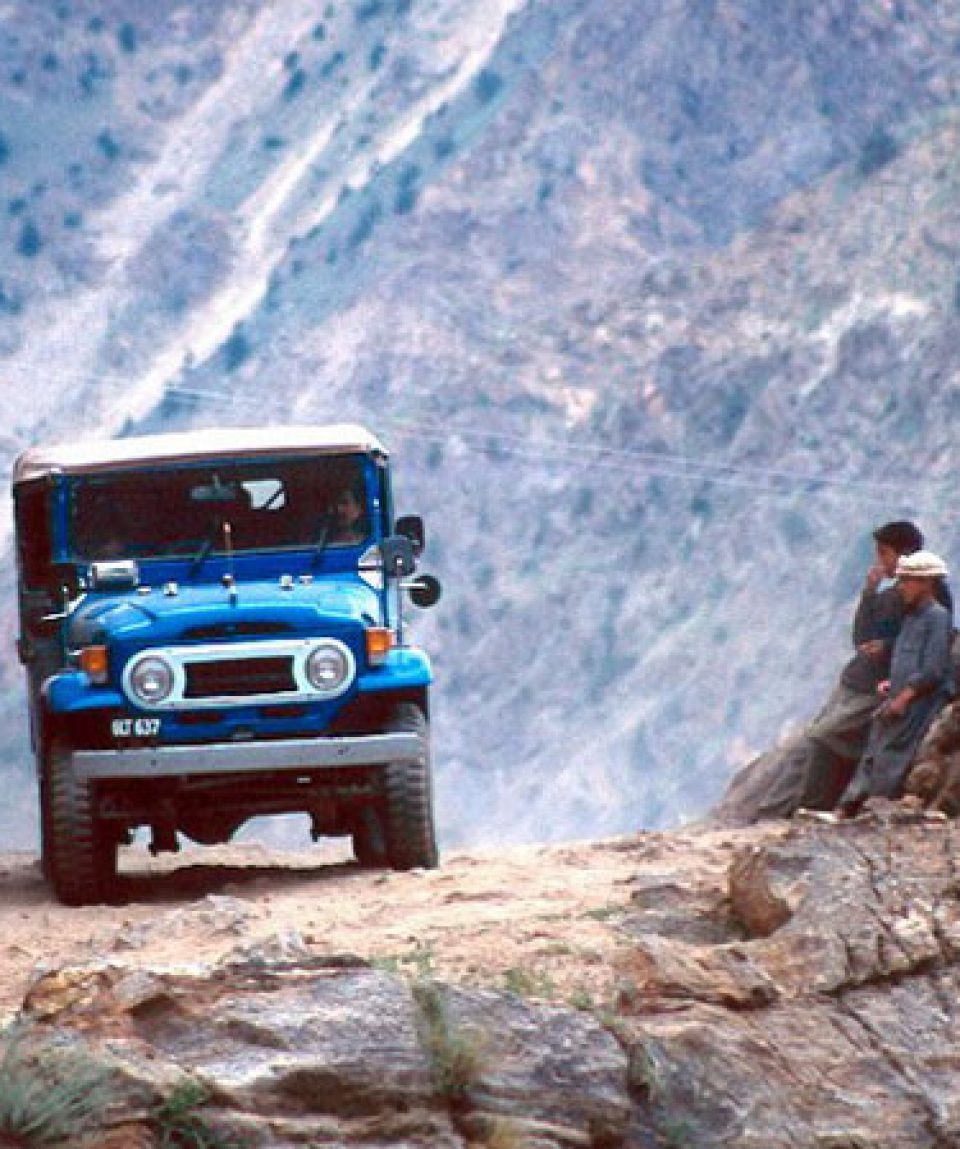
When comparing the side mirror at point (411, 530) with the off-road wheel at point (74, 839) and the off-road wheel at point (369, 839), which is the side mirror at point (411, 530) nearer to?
the off-road wheel at point (369, 839)

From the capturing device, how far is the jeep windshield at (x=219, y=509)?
17.2 m

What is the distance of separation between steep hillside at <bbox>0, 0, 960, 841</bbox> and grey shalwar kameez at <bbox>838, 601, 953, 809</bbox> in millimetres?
55233

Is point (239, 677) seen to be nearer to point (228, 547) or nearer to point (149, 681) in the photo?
point (149, 681)

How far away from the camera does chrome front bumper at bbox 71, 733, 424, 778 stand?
1608cm

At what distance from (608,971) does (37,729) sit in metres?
7.75

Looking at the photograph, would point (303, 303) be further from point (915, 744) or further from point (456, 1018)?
point (456, 1018)

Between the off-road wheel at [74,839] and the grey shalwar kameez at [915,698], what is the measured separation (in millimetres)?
4235

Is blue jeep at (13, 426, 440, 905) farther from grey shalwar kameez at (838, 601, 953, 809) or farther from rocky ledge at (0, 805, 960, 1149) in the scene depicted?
rocky ledge at (0, 805, 960, 1149)

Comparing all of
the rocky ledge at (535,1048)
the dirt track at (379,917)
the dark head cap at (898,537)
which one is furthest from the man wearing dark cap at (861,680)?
the rocky ledge at (535,1048)

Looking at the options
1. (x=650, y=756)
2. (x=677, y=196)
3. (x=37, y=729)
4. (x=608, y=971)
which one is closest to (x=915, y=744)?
(x=37, y=729)

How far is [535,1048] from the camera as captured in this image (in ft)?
30.4

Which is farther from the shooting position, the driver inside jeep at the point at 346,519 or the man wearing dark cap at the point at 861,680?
the man wearing dark cap at the point at 861,680

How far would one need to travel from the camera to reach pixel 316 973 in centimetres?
954

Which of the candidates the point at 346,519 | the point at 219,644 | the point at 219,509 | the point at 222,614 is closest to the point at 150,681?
the point at 219,644
